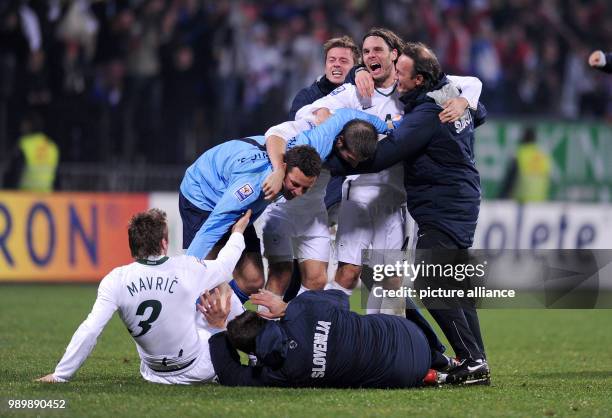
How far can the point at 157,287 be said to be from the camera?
7.71 meters

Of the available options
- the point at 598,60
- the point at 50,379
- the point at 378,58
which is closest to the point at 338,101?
the point at 378,58

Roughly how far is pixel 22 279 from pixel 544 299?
723 centimetres

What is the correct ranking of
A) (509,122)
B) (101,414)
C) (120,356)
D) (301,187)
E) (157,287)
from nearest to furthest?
(101,414), (157,287), (301,187), (120,356), (509,122)

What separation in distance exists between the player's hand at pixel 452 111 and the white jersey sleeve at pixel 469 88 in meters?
0.17

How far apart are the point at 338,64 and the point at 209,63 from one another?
357 inches

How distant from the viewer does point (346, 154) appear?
8.62 meters

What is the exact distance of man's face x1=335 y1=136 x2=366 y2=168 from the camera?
855cm

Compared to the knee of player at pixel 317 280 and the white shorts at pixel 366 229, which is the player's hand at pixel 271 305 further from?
the white shorts at pixel 366 229

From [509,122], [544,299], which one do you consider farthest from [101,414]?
[509,122]

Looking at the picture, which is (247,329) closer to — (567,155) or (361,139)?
(361,139)

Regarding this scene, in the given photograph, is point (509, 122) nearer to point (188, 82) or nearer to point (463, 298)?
point (188, 82)

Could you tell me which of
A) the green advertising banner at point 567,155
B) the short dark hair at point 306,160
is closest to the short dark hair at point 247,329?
the short dark hair at point 306,160

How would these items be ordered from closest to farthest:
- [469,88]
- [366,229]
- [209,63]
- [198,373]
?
[198,373]
[469,88]
[366,229]
[209,63]

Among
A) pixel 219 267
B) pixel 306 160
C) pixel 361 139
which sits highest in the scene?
pixel 361 139
